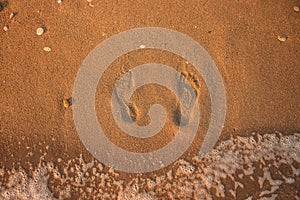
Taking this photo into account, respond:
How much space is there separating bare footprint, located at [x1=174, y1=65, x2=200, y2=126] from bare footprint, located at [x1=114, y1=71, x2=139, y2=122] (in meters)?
0.38

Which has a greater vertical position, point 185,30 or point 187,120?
point 185,30

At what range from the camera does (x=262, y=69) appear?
2842 mm

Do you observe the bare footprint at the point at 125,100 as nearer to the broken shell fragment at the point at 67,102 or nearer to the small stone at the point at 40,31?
the broken shell fragment at the point at 67,102

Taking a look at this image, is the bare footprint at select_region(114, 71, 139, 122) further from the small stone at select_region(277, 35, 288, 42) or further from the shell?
the small stone at select_region(277, 35, 288, 42)

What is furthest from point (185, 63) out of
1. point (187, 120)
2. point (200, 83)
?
point (187, 120)

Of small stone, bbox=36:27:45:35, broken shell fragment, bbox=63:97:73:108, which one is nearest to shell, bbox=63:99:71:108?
broken shell fragment, bbox=63:97:73:108

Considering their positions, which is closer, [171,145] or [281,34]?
[171,145]

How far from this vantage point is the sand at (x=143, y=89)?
2.71 metres

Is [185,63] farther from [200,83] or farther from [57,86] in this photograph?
[57,86]

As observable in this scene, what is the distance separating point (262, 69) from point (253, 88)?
0.64ft

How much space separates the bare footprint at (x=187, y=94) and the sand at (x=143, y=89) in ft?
0.17

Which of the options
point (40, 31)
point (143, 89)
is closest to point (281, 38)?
point (143, 89)

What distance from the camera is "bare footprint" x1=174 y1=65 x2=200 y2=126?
2.77 metres

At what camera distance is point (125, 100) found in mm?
2805
